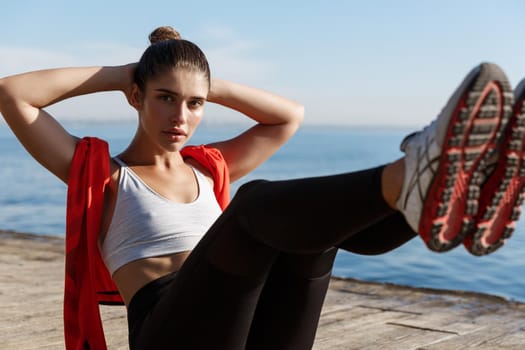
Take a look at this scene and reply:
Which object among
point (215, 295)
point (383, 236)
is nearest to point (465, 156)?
point (383, 236)

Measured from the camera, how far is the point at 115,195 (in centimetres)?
216

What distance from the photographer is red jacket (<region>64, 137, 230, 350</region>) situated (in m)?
2.11

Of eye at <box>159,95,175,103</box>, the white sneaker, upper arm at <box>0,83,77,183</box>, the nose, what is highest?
the white sneaker

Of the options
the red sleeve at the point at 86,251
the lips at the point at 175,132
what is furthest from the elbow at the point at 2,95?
the lips at the point at 175,132

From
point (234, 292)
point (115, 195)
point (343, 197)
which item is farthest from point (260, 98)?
point (343, 197)

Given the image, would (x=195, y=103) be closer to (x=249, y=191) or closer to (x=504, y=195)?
(x=249, y=191)

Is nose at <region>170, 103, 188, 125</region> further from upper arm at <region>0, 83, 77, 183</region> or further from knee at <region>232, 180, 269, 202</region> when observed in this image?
knee at <region>232, 180, 269, 202</region>

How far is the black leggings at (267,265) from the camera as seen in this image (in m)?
1.47

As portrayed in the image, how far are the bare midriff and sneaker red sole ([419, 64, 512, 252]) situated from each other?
2.92 feet

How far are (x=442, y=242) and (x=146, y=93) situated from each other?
3.51 feet

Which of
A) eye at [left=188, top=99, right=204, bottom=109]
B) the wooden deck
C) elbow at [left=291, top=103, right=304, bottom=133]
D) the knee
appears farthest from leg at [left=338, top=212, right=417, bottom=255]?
the wooden deck

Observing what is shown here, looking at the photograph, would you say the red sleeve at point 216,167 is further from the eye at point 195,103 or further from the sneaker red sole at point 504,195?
the sneaker red sole at point 504,195

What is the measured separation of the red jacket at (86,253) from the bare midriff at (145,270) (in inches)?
5.2

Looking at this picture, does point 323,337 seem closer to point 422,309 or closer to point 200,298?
point 422,309
